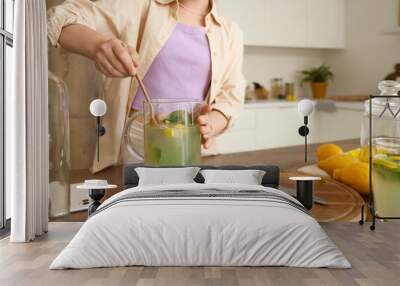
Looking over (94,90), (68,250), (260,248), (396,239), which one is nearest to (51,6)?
(94,90)

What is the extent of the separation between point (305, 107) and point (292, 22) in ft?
2.91

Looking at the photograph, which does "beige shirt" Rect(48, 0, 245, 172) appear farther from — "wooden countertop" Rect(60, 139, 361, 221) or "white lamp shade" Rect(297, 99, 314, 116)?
"white lamp shade" Rect(297, 99, 314, 116)

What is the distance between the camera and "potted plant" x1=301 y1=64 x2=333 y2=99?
6258 millimetres

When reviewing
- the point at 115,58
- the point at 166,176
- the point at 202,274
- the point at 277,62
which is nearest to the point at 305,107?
the point at 277,62

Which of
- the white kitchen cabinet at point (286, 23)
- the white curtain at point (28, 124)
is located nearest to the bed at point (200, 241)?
the white curtain at point (28, 124)

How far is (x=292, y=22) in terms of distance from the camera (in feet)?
20.5

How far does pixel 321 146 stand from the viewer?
19.6 feet

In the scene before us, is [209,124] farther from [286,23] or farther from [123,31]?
[286,23]

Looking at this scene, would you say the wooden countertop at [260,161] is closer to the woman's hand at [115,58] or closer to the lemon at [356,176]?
the lemon at [356,176]

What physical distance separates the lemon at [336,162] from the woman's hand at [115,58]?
167 cm

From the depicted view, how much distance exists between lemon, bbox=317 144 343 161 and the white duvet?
6.34ft

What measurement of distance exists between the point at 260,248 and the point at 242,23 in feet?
8.46

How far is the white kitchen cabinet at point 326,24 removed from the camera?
6145 millimetres

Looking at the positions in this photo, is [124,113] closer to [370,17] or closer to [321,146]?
[321,146]
